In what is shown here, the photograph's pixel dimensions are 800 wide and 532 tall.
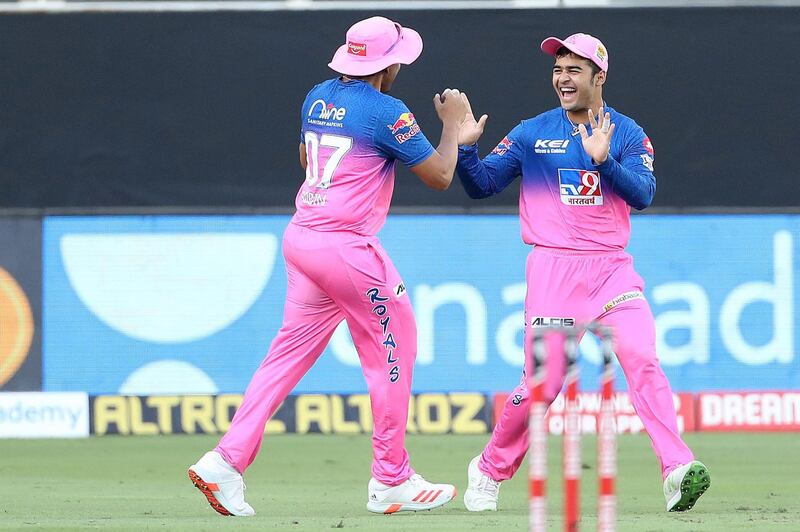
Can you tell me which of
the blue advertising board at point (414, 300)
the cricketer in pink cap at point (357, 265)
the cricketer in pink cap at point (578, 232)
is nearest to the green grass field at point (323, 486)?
the cricketer in pink cap at point (357, 265)

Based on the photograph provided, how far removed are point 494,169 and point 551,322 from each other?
31.2 inches

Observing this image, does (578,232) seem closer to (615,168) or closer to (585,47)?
(615,168)

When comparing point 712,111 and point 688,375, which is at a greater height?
point 712,111

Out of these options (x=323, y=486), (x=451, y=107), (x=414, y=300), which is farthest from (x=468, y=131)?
(x=414, y=300)

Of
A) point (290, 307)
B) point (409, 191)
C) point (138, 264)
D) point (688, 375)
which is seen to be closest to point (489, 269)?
point (409, 191)

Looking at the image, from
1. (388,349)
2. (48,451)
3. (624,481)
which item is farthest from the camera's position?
(48,451)

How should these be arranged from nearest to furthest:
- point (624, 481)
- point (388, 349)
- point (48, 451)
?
1. point (388, 349)
2. point (624, 481)
3. point (48, 451)

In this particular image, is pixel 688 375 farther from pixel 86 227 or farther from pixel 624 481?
pixel 86 227

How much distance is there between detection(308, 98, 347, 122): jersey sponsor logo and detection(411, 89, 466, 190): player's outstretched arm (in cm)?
40

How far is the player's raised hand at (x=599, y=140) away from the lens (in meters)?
7.22

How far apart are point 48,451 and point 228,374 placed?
1460mm

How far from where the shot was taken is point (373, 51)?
7344mm

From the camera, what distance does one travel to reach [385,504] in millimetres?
7391

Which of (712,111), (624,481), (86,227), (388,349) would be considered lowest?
(624,481)
